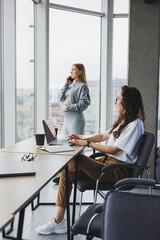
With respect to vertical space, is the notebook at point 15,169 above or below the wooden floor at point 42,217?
above

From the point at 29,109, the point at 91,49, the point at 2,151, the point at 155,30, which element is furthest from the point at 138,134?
the point at 91,49

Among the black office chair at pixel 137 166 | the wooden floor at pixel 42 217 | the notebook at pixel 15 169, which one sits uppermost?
the notebook at pixel 15 169

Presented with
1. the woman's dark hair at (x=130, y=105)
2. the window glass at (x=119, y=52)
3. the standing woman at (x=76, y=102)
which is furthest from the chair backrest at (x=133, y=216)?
the window glass at (x=119, y=52)

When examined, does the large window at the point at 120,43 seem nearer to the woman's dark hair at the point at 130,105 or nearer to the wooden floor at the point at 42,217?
the wooden floor at the point at 42,217

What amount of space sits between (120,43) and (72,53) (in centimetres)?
90

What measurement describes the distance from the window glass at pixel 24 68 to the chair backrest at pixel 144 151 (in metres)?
2.22

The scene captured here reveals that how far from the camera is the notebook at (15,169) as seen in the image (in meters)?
1.55

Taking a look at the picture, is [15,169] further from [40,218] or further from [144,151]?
[40,218]

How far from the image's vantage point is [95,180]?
2.44 m

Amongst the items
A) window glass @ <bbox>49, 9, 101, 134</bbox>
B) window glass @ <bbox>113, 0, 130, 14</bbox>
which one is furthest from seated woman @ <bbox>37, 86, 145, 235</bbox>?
window glass @ <bbox>113, 0, 130, 14</bbox>

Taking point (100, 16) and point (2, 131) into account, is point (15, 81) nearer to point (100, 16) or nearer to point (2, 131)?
point (2, 131)

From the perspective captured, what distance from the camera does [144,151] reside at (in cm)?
242

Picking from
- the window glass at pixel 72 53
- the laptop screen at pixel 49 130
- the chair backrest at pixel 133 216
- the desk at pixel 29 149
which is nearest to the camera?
the chair backrest at pixel 133 216

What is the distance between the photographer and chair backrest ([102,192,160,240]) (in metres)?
1.12
